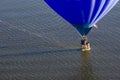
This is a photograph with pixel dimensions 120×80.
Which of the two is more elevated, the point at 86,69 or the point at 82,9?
the point at 82,9

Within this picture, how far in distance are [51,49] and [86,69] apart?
108 inches

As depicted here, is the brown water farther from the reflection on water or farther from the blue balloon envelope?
the blue balloon envelope

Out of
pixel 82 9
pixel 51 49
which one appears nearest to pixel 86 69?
pixel 51 49

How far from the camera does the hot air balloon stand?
19250 mm

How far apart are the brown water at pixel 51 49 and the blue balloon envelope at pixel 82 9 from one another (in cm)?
200

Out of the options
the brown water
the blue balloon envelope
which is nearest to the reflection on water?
the brown water

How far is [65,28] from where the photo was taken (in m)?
24.3

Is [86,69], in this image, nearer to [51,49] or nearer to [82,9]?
[51,49]

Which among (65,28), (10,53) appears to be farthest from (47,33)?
(10,53)

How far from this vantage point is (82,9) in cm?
1944

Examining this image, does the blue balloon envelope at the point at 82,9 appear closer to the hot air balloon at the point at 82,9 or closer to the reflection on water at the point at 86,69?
the hot air balloon at the point at 82,9

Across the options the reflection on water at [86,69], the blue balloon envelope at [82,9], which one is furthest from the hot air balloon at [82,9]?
the reflection on water at [86,69]

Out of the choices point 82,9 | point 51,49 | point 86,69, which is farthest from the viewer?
point 51,49

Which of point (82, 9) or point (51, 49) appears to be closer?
point (82, 9)
